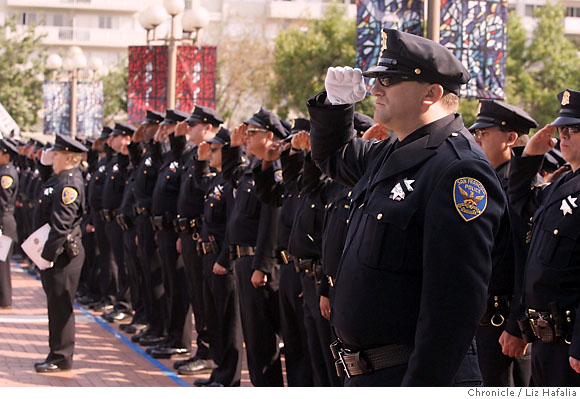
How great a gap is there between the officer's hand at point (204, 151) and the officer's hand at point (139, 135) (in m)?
2.46

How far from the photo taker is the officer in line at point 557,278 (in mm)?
4887

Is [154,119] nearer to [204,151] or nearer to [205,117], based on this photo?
[205,117]

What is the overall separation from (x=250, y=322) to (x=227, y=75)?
38494 mm

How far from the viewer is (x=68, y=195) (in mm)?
9031

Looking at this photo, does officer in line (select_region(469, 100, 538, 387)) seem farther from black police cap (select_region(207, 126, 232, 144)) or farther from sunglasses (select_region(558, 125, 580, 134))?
black police cap (select_region(207, 126, 232, 144))

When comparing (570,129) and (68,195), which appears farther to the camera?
(68,195)

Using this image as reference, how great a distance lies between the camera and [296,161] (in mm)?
7043

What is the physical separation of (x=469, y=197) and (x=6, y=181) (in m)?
11.8

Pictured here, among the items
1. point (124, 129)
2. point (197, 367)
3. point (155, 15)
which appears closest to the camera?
point (197, 367)

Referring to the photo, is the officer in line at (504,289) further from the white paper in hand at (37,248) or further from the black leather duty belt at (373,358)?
the white paper in hand at (37,248)

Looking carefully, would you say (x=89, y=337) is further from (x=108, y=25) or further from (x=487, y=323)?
(x=108, y=25)

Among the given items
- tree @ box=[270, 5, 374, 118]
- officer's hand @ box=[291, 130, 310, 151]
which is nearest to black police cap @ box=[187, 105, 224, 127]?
officer's hand @ box=[291, 130, 310, 151]

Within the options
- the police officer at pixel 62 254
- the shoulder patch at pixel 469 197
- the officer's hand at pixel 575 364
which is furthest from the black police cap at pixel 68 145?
the shoulder patch at pixel 469 197

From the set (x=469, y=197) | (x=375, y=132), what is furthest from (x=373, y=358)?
(x=375, y=132)
